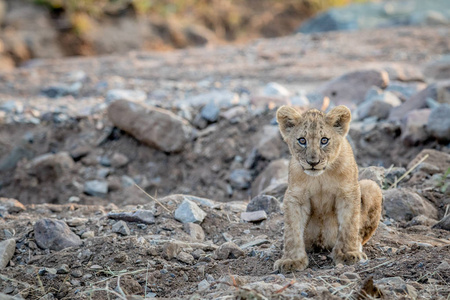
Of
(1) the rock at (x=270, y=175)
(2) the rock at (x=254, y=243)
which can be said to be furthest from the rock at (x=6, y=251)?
(1) the rock at (x=270, y=175)

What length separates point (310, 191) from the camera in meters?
4.55

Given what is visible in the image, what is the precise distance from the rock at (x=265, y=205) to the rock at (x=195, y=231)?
0.68m

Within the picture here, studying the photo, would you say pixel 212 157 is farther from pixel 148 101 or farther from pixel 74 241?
pixel 74 241

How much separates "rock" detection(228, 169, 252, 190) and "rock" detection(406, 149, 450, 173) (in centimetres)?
230

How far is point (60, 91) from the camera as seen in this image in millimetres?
11211

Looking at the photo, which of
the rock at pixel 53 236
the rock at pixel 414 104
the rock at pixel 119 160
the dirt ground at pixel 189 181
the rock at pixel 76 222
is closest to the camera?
the dirt ground at pixel 189 181

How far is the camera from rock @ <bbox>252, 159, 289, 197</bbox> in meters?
7.67

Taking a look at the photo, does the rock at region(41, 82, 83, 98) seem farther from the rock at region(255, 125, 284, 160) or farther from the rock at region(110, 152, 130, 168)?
the rock at region(255, 125, 284, 160)

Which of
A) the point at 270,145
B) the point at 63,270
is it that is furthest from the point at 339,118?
the point at 270,145

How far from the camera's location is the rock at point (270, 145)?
838 cm

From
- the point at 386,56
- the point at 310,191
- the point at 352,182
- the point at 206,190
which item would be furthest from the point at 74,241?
the point at 386,56

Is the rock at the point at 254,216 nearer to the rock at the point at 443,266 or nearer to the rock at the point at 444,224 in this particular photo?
the rock at the point at 444,224

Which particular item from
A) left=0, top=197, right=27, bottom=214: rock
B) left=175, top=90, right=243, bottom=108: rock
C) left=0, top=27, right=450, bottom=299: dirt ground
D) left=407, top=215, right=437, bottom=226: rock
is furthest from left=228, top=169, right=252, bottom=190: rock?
left=0, top=197, right=27, bottom=214: rock

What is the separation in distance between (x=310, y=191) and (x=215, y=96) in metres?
5.29
